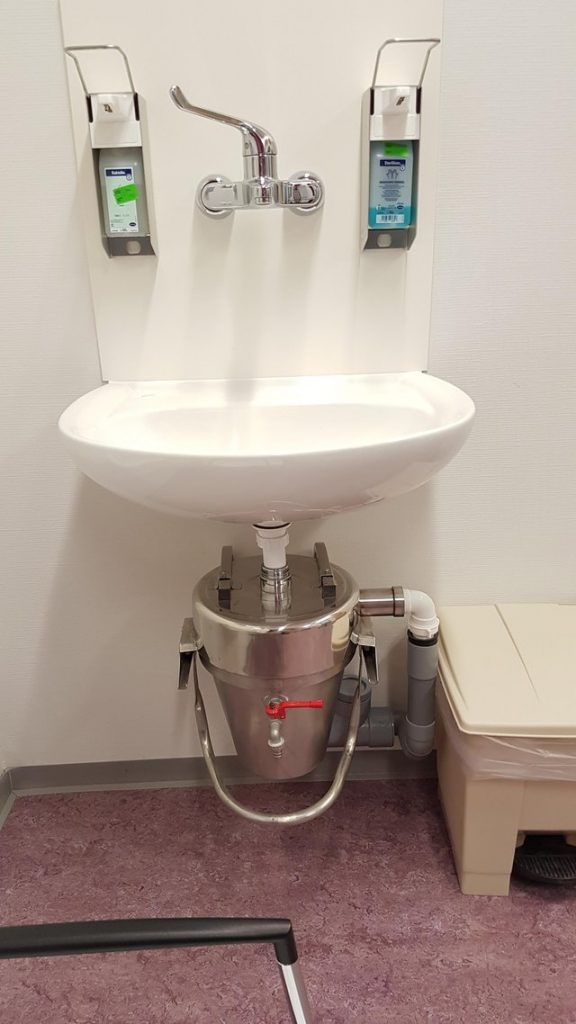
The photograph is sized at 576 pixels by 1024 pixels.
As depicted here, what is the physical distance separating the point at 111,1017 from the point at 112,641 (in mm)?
561

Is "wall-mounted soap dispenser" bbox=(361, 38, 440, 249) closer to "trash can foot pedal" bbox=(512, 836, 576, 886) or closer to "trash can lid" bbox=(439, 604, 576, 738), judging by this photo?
"trash can lid" bbox=(439, 604, 576, 738)

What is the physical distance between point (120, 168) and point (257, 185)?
215 millimetres

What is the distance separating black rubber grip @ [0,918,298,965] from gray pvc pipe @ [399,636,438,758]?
0.55 metres

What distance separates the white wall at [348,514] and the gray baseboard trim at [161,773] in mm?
25

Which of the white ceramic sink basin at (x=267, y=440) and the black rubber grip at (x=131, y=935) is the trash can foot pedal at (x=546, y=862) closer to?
the black rubber grip at (x=131, y=935)

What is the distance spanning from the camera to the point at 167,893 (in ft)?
3.78

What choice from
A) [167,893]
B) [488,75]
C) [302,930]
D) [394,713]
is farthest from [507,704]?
[488,75]

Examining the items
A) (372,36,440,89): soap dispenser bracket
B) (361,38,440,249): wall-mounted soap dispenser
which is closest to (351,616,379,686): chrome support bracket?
(361,38,440,249): wall-mounted soap dispenser

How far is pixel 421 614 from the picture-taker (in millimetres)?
1127

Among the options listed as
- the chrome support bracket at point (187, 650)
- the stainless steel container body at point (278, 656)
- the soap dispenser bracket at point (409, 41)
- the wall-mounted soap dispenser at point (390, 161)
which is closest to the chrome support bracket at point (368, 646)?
the stainless steel container body at point (278, 656)

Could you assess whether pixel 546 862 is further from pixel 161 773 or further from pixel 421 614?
pixel 161 773

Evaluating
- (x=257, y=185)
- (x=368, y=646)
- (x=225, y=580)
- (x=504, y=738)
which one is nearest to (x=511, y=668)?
(x=504, y=738)

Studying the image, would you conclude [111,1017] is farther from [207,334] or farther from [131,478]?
[207,334]

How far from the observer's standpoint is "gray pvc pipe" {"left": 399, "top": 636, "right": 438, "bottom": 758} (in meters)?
1.16
